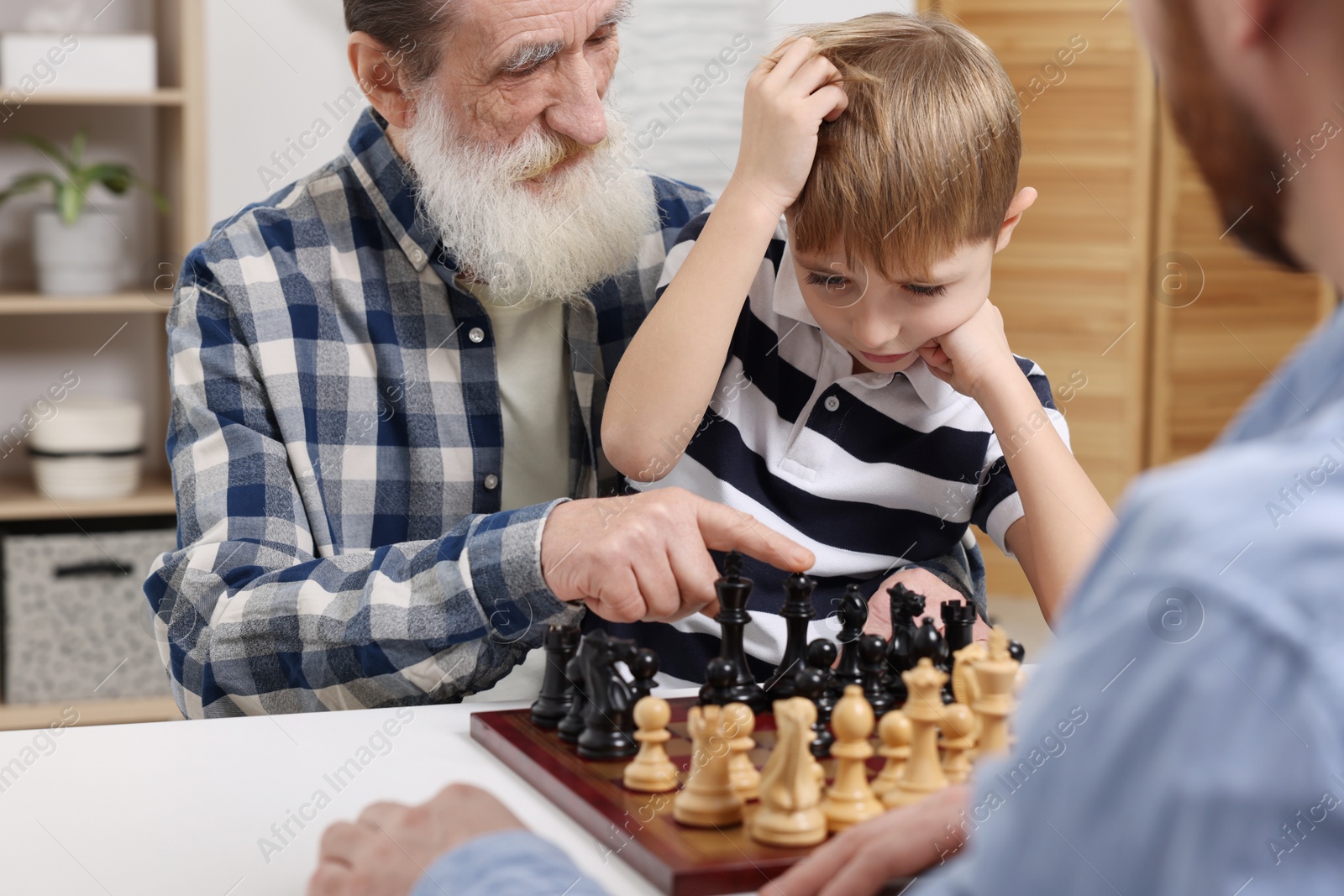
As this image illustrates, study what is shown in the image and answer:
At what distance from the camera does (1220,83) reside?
41 centimetres

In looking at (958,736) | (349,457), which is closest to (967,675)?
(958,736)

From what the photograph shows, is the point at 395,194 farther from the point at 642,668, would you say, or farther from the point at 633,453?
the point at 642,668

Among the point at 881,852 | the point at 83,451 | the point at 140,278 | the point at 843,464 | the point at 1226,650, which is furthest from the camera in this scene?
the point at 140,278

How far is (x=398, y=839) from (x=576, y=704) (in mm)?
247

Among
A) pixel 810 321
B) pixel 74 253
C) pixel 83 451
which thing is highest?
pixel 810 321

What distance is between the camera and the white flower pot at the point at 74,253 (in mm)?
2711

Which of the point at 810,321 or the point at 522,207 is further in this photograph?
the point at 522,207

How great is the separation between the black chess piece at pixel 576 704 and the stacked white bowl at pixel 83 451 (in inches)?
84.2

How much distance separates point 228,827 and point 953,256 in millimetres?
741

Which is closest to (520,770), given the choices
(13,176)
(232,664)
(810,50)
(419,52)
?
(232,664)

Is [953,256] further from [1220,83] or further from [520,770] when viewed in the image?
[1220,83]

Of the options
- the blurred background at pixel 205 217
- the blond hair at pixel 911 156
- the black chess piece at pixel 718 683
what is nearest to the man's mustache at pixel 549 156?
the blond hair at pixel 911 156

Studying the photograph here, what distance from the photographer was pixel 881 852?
582 millimetres

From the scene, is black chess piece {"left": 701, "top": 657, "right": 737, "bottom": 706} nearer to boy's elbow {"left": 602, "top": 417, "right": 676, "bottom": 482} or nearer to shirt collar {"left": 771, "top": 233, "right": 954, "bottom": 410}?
boy's elbow {"left": 602, "top": 417, "right": 676, "bottom": 482}
